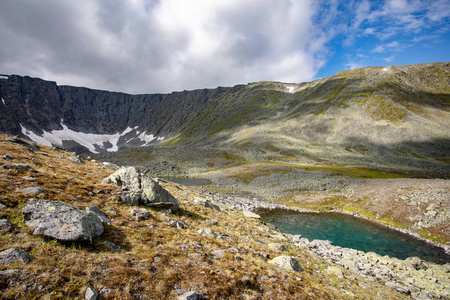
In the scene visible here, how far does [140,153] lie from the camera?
407 ft

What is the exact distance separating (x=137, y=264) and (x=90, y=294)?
235cm

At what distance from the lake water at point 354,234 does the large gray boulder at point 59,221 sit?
30850mm

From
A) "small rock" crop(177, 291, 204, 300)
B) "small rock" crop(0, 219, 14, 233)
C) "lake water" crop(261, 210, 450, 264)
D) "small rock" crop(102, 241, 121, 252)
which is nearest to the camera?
"small rock" crop(177, 291, 204, 300)

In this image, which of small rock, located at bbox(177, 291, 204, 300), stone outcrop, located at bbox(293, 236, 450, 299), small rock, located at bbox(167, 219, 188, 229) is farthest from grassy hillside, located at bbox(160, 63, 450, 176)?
small rock, located at bbox(177, 291, 204, 300)

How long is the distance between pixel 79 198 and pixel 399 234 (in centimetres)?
4463

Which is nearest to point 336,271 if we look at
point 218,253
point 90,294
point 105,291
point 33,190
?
point 218,253

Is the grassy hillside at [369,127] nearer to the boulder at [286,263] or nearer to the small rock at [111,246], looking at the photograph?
the boulder at [286,263]

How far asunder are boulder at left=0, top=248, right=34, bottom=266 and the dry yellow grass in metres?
0.25

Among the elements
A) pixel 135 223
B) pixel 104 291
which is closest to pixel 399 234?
pixel 135 223

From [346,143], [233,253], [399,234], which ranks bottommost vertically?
Answer: [399,234]

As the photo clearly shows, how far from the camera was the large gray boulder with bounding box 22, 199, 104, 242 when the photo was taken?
771 centimetres

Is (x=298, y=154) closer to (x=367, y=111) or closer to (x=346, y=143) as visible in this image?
(x=346, y=143)

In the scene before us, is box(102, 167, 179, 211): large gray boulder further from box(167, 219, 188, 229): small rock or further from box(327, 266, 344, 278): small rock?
box(327, 266, 344, 278): small rock

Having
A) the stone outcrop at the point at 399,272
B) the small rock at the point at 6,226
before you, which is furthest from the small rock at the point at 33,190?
the stone outcrop at the point at 399,272
